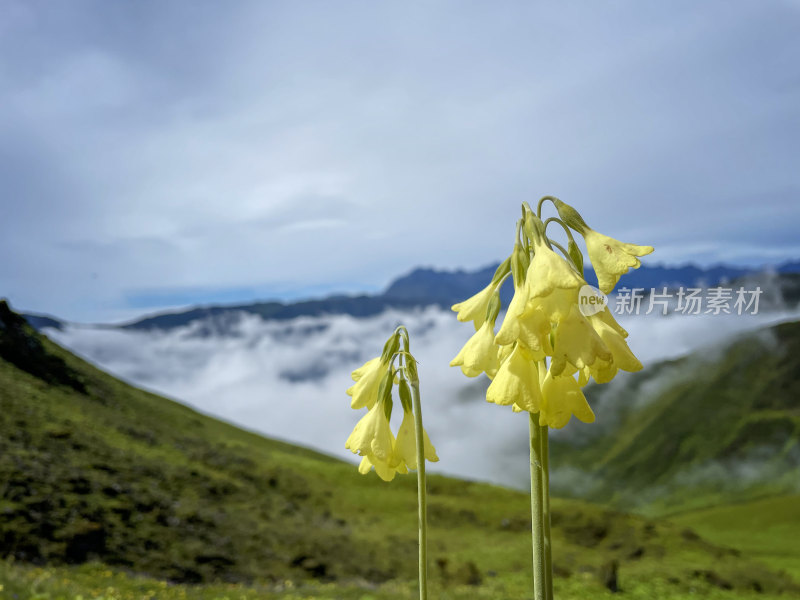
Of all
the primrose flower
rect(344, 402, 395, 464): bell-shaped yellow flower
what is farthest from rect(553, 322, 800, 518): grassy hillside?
rect(344, 402, 395, 464): bell-shaped yellow flower

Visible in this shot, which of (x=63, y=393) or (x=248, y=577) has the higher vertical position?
(x=63, y=393)

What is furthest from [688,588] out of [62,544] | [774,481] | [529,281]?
[774,481]

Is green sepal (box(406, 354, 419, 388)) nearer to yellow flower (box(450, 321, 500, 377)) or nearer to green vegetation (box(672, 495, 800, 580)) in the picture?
yellow flower (box(450, 321, 500, 377))

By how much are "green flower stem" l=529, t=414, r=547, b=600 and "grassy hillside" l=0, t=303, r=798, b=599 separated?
295 inches

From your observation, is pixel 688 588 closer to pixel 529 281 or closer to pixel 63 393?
pixel 529 281

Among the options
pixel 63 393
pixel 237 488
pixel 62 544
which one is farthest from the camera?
pixel 63 393

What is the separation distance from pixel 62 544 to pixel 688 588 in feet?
61.3

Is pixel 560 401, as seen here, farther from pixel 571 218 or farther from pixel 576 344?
pixel 571 218

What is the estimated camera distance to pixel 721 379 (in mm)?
161500

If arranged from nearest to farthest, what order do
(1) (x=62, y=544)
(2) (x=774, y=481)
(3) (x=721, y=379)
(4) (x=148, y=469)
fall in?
(1) (x=62, y=544) < (4) (x=148, y=469) < (2) (x=774, y=481) < (3) (x=721, y=379)

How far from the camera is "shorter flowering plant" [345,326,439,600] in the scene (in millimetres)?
3590

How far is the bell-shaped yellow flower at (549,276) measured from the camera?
8.05ft

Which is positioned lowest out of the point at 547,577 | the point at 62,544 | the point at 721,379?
the point at 62,544

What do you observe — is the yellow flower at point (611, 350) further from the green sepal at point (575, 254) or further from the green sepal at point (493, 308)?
the green sepal at point (493, 308)
